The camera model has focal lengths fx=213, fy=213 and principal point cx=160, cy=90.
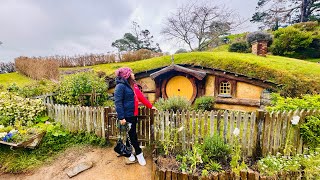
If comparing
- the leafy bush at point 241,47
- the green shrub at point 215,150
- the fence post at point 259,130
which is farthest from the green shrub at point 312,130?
the leafy bush at point 241,47

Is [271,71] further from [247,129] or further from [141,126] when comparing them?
[141,126]

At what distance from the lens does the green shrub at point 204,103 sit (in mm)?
11070

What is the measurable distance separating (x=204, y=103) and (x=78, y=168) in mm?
7197

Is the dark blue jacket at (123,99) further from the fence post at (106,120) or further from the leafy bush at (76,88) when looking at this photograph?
the leafy bush at (76,88)

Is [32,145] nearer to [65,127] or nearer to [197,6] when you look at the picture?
[65,127]

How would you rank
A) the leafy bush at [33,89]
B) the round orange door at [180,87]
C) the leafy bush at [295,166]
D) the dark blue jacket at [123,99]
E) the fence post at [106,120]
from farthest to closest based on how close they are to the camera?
the round orange door at [180,87]
the leafy bush at [33,89]
the fence post at [106,120]
the dark blue jacket at [123,99]
the leafy bush at [295,166]

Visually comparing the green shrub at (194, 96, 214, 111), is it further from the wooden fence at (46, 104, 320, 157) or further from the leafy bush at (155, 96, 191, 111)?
the wooden fence at (46, 104, 320, 157)

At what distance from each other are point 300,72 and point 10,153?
1296cm

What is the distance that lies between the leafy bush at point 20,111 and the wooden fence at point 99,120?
64 cm

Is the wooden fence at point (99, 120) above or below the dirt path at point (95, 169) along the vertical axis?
above

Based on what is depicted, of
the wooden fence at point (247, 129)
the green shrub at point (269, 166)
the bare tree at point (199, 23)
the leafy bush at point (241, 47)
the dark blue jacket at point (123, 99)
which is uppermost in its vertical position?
the bare tree at point (199, 23)

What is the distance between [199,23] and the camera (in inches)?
990

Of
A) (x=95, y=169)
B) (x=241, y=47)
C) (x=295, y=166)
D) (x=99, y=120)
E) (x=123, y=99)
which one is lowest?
(x=95, y=169)

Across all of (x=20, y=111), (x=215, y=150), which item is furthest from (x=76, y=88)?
(x=215, y=150)
